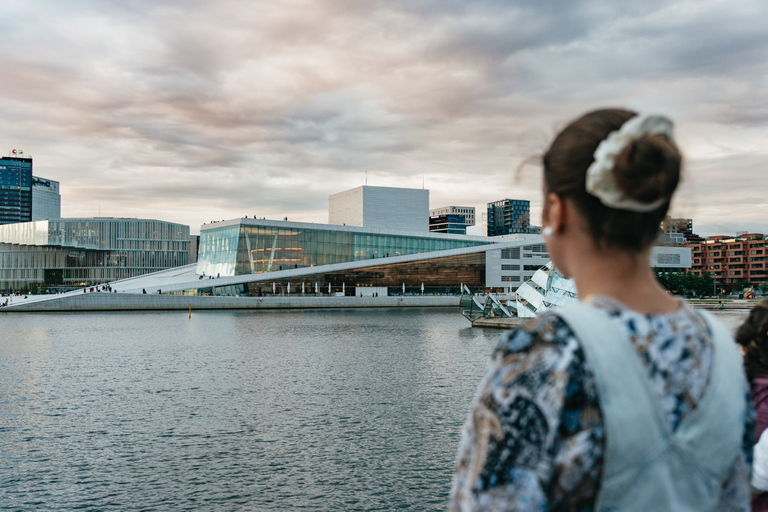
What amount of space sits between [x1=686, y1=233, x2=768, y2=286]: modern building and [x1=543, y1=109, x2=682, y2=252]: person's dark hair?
6049 inches

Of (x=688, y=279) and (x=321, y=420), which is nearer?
(x=321, y=420)

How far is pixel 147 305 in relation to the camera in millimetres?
63625

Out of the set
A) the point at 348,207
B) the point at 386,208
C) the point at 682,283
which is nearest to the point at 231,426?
the point at 386,208

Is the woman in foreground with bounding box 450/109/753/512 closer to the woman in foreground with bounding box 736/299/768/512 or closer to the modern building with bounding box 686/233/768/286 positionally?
the woman in foreground with bounding box 736/299/768/512

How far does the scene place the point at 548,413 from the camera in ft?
4.46

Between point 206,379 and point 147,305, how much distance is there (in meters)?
47.3

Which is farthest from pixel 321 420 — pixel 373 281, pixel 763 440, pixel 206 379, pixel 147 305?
pixel 373 281

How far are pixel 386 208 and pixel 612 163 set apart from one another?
101 m

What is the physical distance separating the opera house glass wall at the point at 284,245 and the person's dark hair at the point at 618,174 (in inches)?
3128

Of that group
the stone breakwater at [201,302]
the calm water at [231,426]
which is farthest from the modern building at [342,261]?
the calm water at [231,426]

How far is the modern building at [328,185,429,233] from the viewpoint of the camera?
101m

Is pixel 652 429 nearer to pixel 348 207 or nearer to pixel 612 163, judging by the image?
pixel 612 163

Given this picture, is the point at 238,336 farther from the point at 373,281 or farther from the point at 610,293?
the point at 373,281

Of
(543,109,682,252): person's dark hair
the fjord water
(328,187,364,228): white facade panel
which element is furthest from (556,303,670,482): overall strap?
(328,187,364,228): white facade panel
